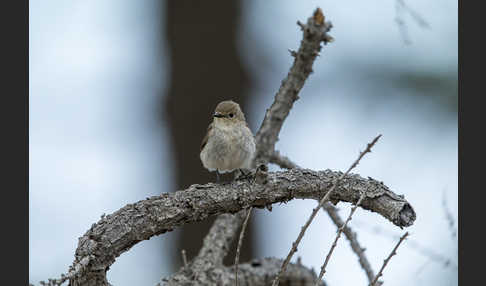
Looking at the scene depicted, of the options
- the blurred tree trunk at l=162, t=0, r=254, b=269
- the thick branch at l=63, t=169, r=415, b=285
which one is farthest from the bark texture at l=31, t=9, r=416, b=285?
the blurred tree trunk at l=162, t=0, r=254, b=269

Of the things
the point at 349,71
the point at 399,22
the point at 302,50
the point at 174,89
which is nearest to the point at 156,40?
the point at 174,89

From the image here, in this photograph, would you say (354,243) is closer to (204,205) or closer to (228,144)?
(228,144)

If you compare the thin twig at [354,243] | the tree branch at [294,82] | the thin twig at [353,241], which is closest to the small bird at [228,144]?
the tree branch at [294,82]

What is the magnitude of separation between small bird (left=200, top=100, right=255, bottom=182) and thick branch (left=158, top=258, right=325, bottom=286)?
789 mm

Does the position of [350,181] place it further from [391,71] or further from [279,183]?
[391,71]

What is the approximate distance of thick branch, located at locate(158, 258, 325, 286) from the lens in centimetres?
488


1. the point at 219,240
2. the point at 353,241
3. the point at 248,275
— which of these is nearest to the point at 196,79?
the point at 219,240

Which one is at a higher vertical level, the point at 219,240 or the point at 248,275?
the point at 219,240

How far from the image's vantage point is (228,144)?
551 centimetres

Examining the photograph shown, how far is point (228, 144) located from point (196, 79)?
2.46 meters

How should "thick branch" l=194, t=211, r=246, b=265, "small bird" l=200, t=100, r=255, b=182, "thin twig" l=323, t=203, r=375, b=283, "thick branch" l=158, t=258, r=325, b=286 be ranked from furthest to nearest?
"small bird" l=200, t=100, r=255, b=182 → "thick branch" l=194, t=211, r=246, b=265 → "thin twig" l=323, t=203, r=375, b=283 → "thick branch" l=158, t=258, r=325, b=286

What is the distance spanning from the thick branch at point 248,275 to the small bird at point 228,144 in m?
0.79

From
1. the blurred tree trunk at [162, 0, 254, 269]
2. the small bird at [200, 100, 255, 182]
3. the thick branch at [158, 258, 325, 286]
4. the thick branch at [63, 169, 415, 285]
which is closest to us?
the thick branch at [63, 169, 415, 285]

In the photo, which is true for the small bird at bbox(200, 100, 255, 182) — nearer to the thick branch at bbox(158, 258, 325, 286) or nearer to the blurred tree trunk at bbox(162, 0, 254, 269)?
the thick branch at bbox(158, 258, 325, 286)
